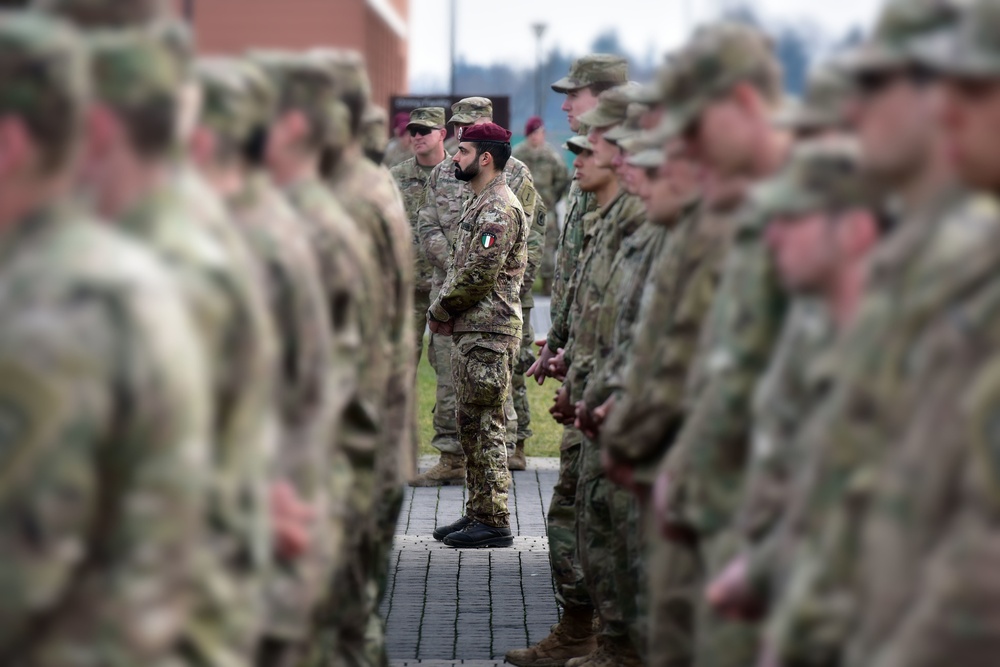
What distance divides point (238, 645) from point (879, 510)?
4.17ft

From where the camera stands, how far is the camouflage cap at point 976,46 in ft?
11.3

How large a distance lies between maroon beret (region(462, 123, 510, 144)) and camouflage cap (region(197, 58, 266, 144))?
5868mm

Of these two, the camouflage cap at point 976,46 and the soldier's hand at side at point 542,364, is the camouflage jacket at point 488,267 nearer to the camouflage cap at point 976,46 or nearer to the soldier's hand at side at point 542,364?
the soldier's hand at side at point 542,364

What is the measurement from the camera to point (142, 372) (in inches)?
126

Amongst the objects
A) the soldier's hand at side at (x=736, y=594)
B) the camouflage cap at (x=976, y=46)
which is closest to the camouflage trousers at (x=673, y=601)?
the soldier's hand at side at (x=736, y=594)

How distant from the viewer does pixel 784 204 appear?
438 cm

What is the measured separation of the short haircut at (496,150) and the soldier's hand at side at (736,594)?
6.88 metres

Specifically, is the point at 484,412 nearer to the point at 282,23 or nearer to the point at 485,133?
the point at 485,133

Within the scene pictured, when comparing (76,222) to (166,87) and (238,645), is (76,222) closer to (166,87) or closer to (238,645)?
(166,87)

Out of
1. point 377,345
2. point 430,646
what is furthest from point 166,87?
point 430,646

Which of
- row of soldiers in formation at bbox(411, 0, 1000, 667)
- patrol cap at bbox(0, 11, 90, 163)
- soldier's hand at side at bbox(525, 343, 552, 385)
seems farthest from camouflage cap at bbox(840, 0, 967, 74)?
soldier's hand at side at bbox(525, 343, 552, 385)

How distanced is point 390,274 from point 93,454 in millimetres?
4033

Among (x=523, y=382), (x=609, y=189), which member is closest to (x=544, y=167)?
(x=523, y=382)

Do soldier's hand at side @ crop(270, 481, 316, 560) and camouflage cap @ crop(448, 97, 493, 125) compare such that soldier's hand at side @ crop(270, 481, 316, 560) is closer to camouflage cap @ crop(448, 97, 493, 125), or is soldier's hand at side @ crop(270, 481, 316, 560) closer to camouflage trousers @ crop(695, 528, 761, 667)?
camouflage trousers @ crop(695, 528, 761, 667)
